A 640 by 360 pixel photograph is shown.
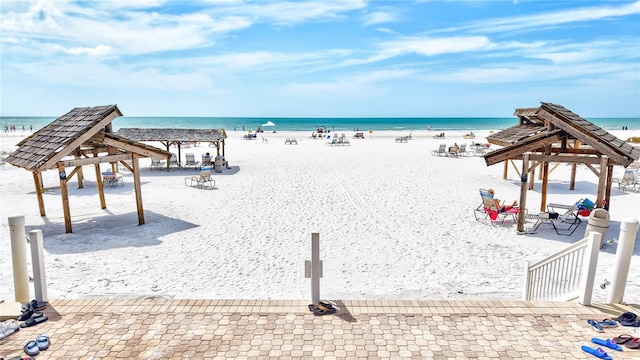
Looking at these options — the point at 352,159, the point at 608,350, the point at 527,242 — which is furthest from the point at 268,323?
the point at 352,159

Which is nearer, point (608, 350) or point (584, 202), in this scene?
point (608, 350)

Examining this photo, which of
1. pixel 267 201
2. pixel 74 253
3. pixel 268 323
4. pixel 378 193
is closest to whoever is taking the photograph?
pixel 268 323

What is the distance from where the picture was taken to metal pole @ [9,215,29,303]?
17.2 feet

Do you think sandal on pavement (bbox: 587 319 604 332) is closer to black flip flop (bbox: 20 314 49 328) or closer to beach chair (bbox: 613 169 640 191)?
black flip flop (bbox: 20 314 49 328)

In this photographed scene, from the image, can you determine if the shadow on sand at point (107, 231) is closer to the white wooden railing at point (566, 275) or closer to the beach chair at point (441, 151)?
the white wooden railing at point (566, 275)

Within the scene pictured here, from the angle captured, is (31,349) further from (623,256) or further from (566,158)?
(566,158)

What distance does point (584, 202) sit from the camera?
10.8 m

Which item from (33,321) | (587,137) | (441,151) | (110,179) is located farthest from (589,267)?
(441,151)

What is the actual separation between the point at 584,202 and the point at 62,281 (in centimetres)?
1244

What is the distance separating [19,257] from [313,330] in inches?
159

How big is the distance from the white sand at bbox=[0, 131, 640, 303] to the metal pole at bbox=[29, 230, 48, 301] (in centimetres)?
114

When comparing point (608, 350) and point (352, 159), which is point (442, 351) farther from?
point (352, 159)

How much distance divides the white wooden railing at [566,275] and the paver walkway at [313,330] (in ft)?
0.97

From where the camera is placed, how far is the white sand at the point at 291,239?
7.01 metres
